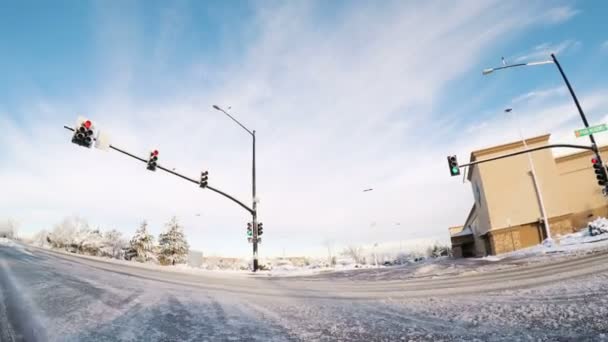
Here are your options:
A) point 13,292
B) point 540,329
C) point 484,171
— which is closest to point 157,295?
point 13,292

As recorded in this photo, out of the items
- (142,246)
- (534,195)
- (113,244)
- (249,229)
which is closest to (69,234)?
(113,244)

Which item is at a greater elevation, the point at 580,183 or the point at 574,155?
the point at 574,155

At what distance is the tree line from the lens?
53188mm

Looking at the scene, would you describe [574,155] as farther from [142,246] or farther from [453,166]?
[142,246]

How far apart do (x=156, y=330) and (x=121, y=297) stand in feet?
8.32

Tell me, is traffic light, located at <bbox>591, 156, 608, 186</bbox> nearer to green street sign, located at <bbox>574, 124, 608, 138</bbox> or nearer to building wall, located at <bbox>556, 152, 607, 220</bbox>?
green street sign, located at <bbox>574, 124, 608, 138</bbox>

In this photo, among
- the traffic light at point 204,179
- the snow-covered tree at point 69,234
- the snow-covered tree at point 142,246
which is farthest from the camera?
the snow-covered tree at point 69,234

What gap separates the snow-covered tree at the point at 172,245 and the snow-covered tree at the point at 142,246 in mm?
2004

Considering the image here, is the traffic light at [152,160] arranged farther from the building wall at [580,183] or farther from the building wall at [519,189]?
the building wall at [580,183]

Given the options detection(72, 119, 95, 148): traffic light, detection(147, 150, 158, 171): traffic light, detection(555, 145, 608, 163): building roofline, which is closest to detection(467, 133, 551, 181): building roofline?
detection(555, 145, 608, 163): building roofline

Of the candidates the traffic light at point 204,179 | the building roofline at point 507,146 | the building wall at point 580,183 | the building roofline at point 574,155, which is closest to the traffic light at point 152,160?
the traffic light at point 204,179

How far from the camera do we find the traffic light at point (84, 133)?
14031 millimetres

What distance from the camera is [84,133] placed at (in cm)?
1416

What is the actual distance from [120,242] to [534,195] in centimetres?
9045
